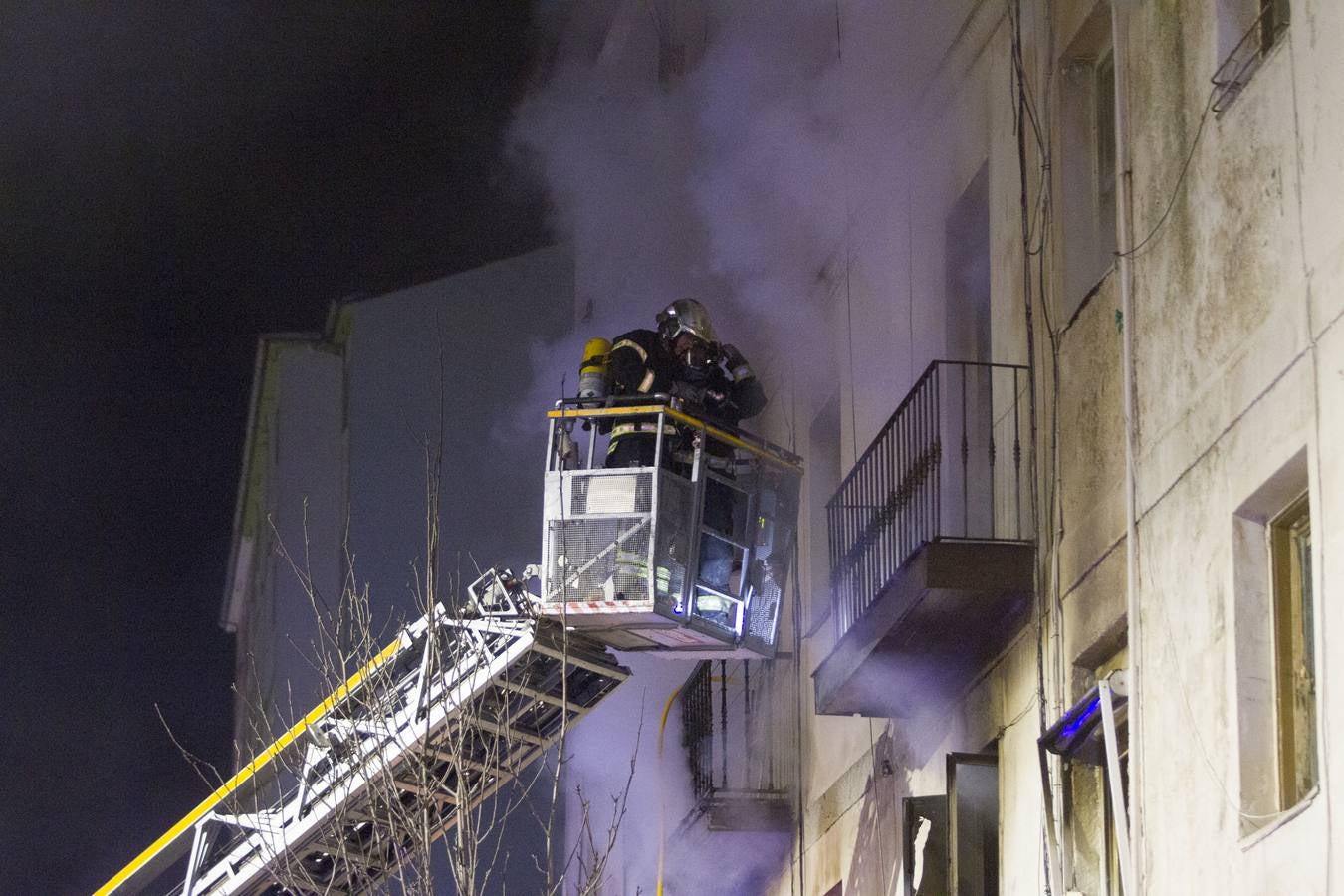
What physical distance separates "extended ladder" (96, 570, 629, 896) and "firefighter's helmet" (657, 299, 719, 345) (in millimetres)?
2220

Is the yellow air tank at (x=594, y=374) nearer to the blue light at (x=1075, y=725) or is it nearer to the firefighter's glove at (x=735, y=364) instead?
the firefighter's glove at (x=735, y=364)

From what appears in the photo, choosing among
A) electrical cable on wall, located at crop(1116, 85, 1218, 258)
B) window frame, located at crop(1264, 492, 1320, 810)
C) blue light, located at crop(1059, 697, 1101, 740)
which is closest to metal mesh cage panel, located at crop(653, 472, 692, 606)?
blue light, located at crop(1059, 697, 1101, 740)

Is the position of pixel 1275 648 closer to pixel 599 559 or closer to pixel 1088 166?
pixel 1088 166

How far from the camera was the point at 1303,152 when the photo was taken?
820 centimetres

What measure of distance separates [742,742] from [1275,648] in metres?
12.0

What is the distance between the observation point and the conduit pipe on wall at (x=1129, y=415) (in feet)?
31.5

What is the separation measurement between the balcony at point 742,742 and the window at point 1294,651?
1009cm

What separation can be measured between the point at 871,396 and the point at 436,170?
9.27 metres

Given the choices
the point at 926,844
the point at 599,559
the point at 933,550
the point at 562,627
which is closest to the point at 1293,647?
the point at 933,550

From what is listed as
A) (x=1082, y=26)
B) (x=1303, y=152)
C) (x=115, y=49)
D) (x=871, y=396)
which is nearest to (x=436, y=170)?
(x=115, y=49)

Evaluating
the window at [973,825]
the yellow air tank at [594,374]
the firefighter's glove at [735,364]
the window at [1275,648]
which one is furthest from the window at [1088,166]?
the yellow air tank at [594,374]

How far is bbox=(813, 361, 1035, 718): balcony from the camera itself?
11.8 meters

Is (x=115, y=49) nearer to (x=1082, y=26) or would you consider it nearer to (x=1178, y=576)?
(x=1082, y=26)

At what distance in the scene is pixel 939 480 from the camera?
42.1ft
